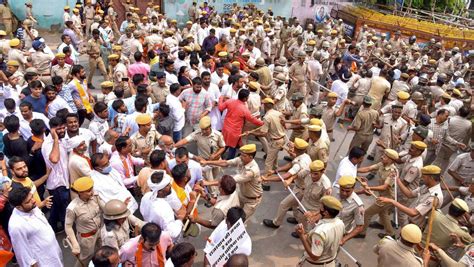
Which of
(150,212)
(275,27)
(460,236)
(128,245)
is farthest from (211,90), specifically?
(275,27)

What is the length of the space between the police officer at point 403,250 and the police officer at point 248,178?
186 centimetres

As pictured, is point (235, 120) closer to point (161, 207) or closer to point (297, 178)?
point (297, 178)

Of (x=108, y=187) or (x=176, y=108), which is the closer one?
(x=108, y=187)

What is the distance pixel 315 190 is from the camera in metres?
5.45

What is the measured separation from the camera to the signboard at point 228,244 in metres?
3.85

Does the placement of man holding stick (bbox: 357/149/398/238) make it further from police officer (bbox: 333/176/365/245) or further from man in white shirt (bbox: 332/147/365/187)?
police officer (bbox: 333/176/365/245)

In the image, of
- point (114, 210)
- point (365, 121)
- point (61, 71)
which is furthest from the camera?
point (61, 71)

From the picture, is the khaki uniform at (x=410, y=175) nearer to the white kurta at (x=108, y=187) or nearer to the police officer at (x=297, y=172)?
the police officer at (x=297, y=172)

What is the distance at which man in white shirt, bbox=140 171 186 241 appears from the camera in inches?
166

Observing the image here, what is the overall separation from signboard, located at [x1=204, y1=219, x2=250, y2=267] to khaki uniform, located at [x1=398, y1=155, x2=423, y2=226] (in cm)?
322

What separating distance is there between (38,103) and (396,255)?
571 cm

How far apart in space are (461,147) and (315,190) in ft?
12.8

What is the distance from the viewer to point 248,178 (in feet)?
17.7

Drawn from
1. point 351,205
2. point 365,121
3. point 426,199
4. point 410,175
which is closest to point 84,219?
point 351,205
